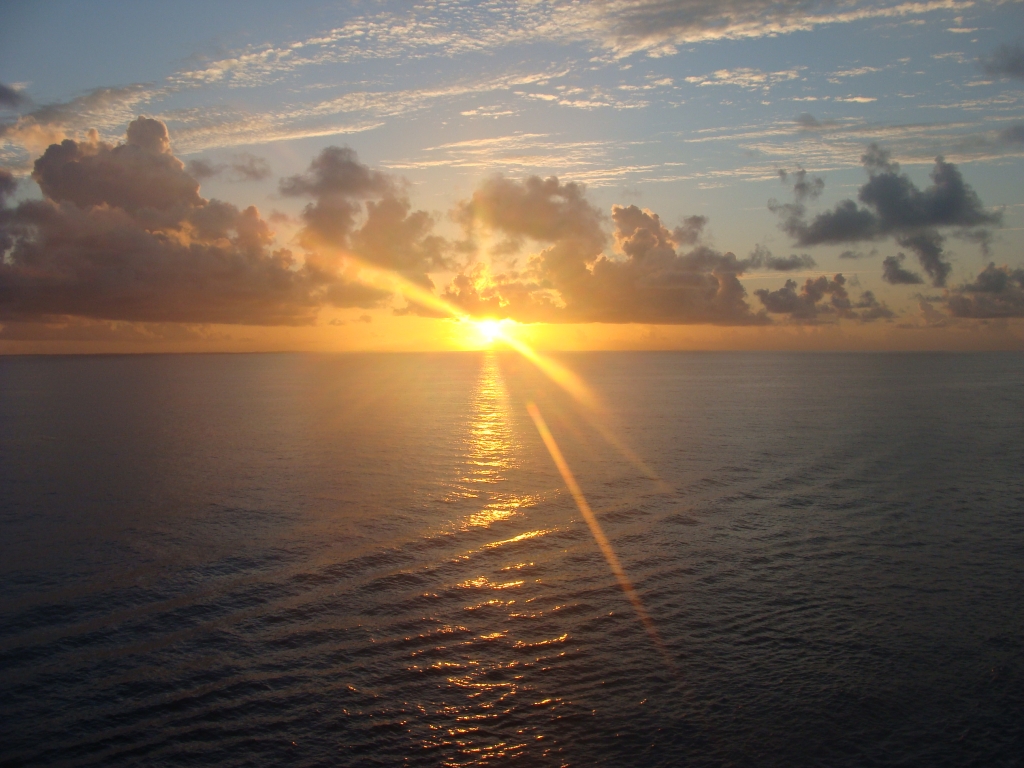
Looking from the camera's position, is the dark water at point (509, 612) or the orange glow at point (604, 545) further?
the orange glow at point (604, 545)

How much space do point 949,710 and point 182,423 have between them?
9915cm

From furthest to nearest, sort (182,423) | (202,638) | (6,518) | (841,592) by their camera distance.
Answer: (182,423)
(6,518)
(841,592)
(202,638)

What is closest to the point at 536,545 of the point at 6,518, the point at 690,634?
the point at 690,634

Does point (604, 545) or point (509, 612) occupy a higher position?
point (509, 612)

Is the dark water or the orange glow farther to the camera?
the orange glow

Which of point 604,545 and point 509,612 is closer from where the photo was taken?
point 509,612

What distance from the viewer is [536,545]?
131 ft

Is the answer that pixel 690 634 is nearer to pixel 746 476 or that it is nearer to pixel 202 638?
pixel 202 638

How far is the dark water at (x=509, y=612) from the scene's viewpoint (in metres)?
21.7

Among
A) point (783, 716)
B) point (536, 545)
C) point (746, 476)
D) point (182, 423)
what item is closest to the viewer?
point (783, 716)

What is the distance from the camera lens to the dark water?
2169cm

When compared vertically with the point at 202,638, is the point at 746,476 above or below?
below

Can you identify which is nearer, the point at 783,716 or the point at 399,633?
the point at 783,716

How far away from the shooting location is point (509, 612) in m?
30.4
